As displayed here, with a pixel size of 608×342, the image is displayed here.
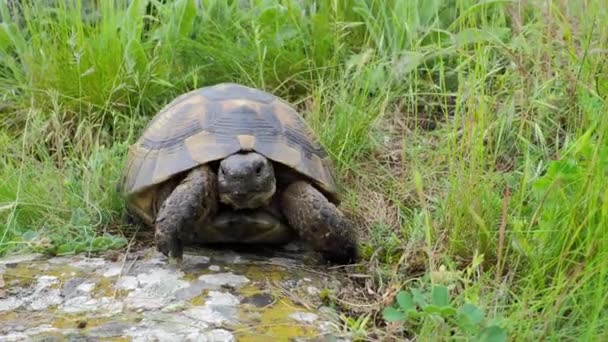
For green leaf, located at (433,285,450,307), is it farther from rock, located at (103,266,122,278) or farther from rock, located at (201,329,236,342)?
rock, located at (103,266,122,278)

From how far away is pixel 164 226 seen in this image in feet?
7.73

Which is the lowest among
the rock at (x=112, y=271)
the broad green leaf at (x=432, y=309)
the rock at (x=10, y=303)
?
the rock at (x=10, y=303)

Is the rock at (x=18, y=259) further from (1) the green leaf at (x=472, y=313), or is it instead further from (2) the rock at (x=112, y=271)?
(1) the green leaf at (x=472, y=313)

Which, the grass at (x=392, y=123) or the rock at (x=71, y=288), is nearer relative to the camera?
the grass at (x=392, y=123)

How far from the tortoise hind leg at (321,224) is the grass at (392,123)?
0.09 metres

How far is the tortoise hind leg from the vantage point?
2434mm

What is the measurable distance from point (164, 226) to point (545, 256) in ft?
3.32

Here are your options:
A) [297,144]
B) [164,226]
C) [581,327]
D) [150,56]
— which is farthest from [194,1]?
[581,327]

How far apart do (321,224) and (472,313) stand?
0.73 meters

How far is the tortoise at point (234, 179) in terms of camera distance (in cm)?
239

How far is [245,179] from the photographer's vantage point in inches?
93.7

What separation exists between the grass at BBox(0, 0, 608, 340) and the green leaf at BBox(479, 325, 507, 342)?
0.22ft

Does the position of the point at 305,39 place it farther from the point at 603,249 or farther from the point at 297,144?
the point at 603,249

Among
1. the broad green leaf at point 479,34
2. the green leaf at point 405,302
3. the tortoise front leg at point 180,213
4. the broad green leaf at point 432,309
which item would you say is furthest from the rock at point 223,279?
the broad green leaf at point 479,34
